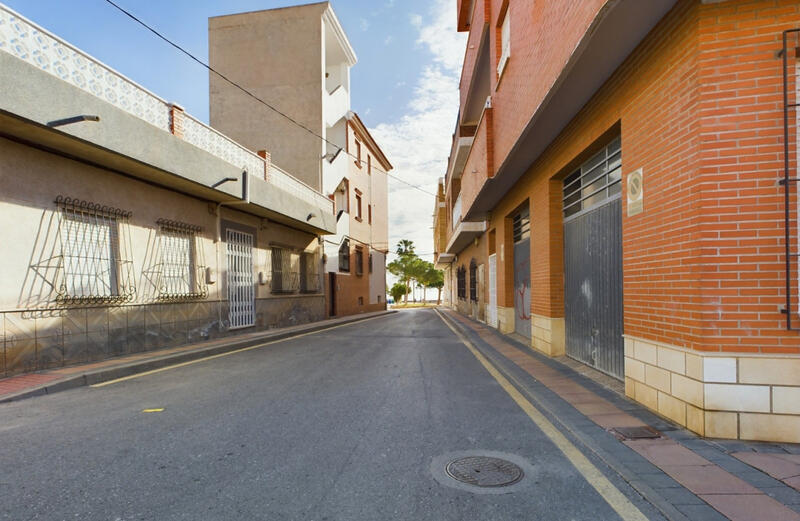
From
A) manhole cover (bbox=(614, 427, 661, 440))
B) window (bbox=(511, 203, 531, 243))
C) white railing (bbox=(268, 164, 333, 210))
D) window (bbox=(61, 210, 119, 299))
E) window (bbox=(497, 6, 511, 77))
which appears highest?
window (bbox=(497, 6, 511, 77))

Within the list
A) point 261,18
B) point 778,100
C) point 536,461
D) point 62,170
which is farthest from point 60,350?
point 261,18

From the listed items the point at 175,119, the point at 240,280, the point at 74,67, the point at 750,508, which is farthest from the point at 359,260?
the point at 750,508

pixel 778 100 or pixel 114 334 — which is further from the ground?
pixel 778 100

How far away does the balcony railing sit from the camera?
6258mm

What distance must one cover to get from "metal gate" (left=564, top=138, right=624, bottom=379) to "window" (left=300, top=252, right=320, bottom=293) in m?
12.5

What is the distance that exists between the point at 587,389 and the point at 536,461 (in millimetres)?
2366

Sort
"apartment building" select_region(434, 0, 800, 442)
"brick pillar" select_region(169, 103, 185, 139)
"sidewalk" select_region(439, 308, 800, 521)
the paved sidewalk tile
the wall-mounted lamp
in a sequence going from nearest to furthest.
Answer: the paved sidewalk tile < "sidewalk" select_region(439, 308, 800, 521) < "apartment building" select_region(434, 0, 800, 442) < the wall-mounted lamp < "brick pillar" select_region(169, 103, 185, 139)

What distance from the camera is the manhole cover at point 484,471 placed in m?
2.89

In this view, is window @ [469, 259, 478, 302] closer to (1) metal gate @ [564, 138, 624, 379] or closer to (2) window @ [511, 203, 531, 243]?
(2) window @ [511, 203, 531, 243]

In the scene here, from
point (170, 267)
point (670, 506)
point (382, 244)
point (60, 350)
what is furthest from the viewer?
point (382, 244)

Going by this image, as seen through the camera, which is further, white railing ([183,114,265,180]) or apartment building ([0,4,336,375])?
white railing ([183,114,265,180])

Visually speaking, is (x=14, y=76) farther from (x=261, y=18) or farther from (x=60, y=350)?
(x=261, y=18)

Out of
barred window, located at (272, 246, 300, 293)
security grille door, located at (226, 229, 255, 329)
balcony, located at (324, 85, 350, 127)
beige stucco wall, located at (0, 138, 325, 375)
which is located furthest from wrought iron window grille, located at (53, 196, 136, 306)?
balcony, located at (324, 85, 350, 127)

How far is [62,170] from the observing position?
7.47m
